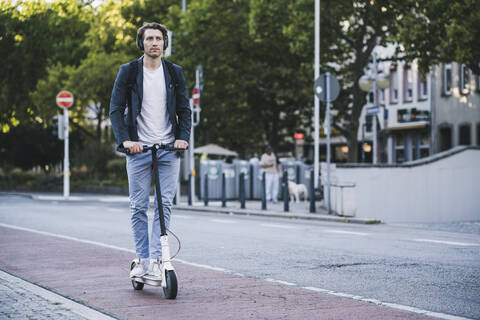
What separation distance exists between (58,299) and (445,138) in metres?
38.6

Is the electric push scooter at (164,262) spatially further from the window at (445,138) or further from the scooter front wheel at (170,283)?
the window at (445,138)

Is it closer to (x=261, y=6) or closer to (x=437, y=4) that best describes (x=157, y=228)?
(x=437, y=4)

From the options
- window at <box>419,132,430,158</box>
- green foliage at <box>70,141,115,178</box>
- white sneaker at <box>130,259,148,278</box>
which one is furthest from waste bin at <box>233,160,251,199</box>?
white sneaker at <box>130,259,148,278</box>

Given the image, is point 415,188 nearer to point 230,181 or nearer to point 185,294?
point 230,181

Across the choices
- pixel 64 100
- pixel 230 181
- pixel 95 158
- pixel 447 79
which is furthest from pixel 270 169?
pixel 95 158

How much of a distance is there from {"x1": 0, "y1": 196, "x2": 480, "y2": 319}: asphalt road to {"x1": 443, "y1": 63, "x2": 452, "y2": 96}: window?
25.5 m

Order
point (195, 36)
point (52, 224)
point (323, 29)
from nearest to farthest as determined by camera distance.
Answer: point (52, 224) < point (323, 29) < point (195, 36)

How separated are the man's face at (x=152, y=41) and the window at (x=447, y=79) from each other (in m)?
36.3

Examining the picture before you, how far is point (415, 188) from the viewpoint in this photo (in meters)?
20.1

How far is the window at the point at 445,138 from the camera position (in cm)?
4303

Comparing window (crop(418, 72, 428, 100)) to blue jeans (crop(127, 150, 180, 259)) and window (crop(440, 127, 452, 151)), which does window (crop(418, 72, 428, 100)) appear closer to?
window (crop(440, 127, 452, 151))

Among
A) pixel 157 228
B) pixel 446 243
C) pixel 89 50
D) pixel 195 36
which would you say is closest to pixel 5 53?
A: pixel 89 50

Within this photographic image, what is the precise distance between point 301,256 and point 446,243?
2.72 metres

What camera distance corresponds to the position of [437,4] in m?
23.3
